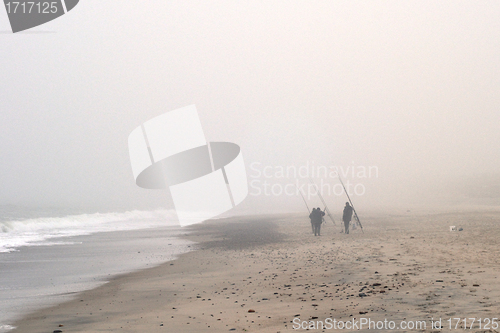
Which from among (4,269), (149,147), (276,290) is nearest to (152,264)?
(4,269)

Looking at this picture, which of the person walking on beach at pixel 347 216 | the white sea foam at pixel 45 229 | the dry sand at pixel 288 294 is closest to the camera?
the dry sand at pixel 288 294

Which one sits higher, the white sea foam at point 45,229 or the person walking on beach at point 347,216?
the white sea foam at point 45,229

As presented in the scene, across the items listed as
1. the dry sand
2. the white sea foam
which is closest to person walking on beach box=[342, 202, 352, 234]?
the dry sand

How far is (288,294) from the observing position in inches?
356

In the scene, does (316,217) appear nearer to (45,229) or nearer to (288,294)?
(288,294)

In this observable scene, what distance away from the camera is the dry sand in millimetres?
6953

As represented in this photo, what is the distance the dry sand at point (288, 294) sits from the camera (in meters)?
6.95

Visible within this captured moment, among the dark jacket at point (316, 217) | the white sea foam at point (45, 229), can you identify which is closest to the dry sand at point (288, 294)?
the dark jacket at point (316, 217)

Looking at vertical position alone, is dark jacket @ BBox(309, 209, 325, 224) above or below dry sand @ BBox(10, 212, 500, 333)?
above

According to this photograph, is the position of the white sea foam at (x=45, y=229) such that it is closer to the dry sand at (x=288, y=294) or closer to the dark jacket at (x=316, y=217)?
the dry sand at (x=288, y=294)

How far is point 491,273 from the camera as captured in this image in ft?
29.8

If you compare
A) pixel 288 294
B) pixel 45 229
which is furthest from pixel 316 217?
pixel 45 229

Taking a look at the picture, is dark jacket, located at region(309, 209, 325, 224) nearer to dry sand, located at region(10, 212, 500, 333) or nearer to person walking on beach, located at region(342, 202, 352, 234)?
person walking on beach, located at region(342, 202, 352, 234)

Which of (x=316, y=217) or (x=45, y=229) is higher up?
(x=45, y=229)
